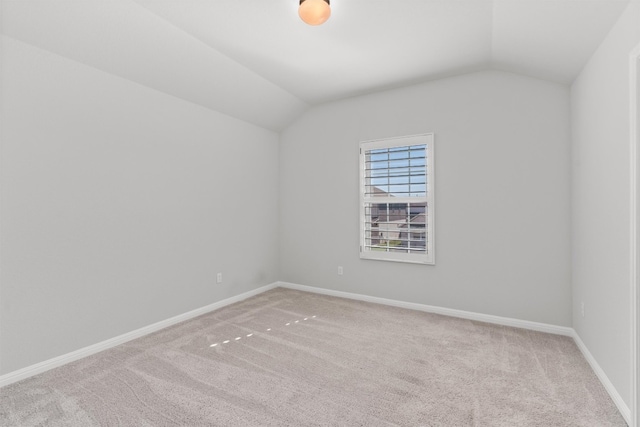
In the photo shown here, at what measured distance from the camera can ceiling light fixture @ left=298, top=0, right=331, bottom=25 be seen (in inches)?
76.8

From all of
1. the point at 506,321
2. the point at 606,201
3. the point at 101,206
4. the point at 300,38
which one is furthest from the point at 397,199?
the point at 101,206

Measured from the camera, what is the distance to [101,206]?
103 inches

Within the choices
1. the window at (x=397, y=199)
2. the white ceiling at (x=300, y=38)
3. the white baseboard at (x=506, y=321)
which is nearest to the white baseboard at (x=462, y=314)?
the white baseboard at (x=506, y=321)

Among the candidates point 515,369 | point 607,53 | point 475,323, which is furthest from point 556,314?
point 607,53

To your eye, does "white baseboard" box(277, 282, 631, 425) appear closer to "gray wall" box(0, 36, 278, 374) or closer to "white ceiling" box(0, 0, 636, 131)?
"gray wall" box(0, 36, 278, 374)

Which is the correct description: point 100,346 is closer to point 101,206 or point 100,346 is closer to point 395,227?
point 101,206

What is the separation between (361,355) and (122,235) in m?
2.34

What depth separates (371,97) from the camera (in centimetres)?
385

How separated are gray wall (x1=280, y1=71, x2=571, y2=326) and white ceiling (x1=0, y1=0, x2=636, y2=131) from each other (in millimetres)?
303

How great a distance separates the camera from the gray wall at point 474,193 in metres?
2.91

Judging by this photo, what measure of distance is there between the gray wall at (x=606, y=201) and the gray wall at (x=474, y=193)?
226 millimetres

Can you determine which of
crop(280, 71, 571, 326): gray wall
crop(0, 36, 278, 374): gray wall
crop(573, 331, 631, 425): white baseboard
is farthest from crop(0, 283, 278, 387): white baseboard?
crop(573, 331, 631, 425): white baseboard

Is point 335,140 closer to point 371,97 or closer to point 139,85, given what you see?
point 371,97

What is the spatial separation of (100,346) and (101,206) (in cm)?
118
